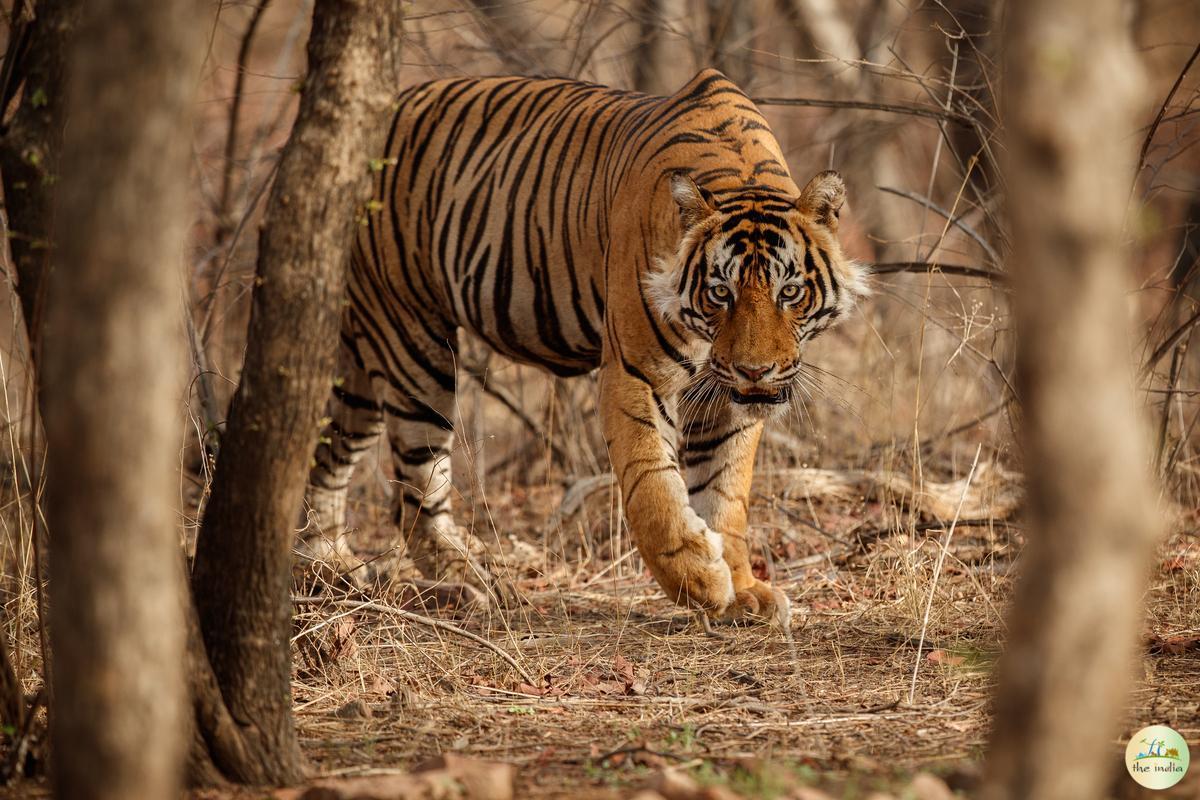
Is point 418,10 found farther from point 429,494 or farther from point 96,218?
point 96,218

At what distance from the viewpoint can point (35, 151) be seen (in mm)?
2846

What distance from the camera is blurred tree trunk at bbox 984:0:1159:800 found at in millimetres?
1818

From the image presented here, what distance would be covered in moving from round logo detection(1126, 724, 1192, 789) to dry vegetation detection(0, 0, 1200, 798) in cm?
10

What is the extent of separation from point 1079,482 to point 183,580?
1723 mm

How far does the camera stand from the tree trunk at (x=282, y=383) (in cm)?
274

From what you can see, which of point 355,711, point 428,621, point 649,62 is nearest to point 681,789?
point 355,711

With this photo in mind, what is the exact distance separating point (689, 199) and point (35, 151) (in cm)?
216

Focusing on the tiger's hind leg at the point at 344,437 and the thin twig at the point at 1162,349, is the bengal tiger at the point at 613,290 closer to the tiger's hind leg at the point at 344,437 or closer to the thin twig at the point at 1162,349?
the tiger's hind leg at the point at 344,437

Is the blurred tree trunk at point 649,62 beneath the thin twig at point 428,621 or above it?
above

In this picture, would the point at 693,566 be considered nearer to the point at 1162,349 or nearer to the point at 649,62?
the point at 1162,349

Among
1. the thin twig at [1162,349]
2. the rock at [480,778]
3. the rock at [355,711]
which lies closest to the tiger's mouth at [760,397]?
the thin twig at [1162,349]

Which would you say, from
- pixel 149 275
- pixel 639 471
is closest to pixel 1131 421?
pixel 149 275

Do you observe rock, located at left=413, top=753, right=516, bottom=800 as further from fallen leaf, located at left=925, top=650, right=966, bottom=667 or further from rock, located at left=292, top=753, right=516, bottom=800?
fallen leaf, located at left=925, top=650, right=966, bottom=667

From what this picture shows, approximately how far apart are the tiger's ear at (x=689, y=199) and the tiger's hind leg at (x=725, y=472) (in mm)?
707
